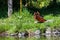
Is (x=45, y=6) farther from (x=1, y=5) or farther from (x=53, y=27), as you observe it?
(x=53, y=27)

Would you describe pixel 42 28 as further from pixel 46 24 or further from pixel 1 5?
pixel 1 5

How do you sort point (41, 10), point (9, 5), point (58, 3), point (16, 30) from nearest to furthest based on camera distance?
point (16, 30), point (9, 5), point (41, 10), point (58, 3)

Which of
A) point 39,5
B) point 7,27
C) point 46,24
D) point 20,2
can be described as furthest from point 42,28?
point 39,5

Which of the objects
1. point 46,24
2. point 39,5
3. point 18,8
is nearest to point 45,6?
point 39,5

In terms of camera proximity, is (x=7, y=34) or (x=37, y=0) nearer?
(x=7, y=34)

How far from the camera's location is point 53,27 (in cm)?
2427

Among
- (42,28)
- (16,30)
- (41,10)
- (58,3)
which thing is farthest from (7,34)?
(58,3)

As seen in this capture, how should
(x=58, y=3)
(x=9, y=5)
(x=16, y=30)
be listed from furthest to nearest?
(x=58, y=3) < (x=9, y=5) < (x=16, y=30)

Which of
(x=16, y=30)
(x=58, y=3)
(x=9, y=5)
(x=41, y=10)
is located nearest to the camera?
(x=16, y=30)

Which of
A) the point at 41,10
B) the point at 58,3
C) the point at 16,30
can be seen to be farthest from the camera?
the point at 58,3

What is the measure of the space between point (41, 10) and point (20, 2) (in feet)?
9.95

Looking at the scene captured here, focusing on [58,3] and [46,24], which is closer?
[46,24]

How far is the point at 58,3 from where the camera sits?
3553 centimetres

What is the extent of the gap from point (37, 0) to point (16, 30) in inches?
387
